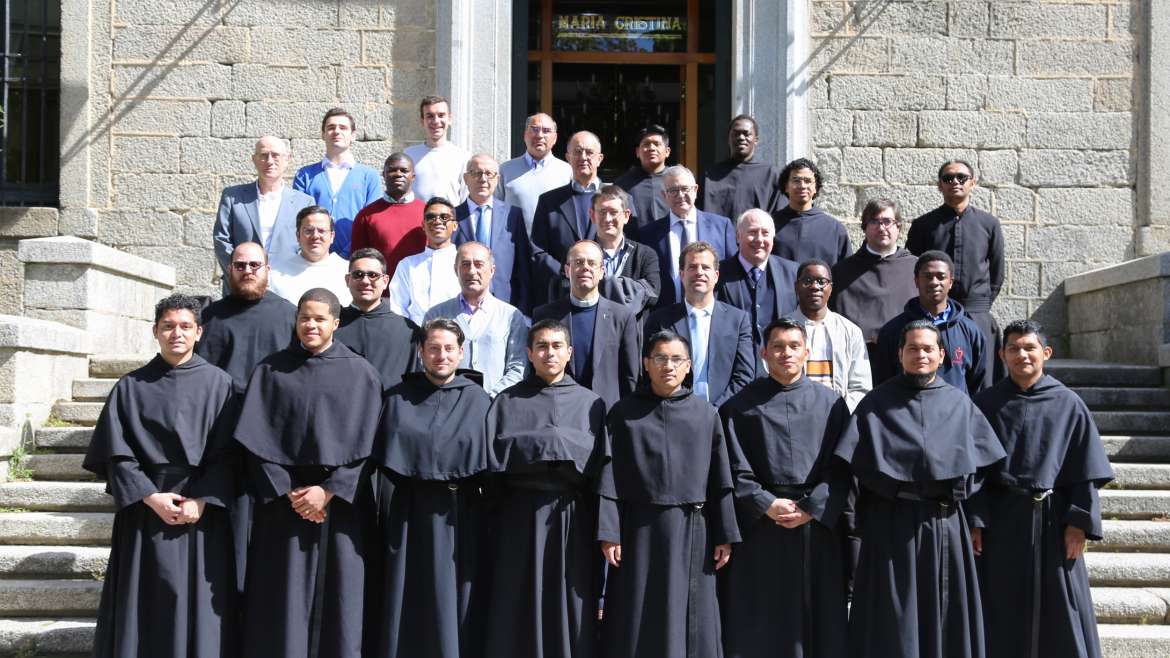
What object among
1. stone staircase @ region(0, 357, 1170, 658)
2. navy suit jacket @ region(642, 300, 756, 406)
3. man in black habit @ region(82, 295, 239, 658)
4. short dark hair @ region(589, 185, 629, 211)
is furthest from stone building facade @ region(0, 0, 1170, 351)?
man in black habit @ region(82, 295, 239, 658)

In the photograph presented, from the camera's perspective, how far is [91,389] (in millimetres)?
7648

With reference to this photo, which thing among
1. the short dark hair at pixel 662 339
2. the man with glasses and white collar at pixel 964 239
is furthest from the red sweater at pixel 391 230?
the man with glasses and white collar at pixel 964 239

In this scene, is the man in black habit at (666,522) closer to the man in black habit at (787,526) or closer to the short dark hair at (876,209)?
the man in black habit at (787,526)

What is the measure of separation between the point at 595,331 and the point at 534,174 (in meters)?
1.92

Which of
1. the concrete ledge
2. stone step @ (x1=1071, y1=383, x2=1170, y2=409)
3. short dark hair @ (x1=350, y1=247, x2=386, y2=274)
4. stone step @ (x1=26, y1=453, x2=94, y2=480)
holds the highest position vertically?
the concrete ledge

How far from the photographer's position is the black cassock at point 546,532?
5.19 m

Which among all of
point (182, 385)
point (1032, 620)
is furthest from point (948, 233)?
point (182, 385)

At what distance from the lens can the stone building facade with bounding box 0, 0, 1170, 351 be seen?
9305 millimetres

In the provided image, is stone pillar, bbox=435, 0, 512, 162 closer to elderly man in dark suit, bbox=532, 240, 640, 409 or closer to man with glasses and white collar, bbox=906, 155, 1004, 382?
man with glasses and white collar, bbox=906, 155, 1004, 382

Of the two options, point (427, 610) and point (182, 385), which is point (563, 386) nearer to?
point (427, 610)

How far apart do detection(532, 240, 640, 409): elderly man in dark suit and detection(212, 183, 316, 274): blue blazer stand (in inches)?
67.5

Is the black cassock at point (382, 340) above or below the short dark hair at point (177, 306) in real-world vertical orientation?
below

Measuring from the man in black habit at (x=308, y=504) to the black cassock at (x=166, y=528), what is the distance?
134 mm

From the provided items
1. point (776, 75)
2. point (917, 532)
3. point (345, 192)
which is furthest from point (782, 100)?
point (917, 532)
